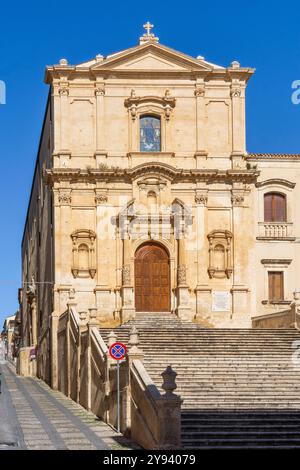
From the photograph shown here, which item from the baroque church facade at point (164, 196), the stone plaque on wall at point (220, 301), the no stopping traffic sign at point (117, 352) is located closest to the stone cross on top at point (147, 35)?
the baroque church facade at point (164, 196)

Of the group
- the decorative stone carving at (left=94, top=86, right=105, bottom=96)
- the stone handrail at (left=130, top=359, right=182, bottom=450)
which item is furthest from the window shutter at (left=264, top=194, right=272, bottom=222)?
the stone handrail at (left=130, top=359, right=182, bottom=450)

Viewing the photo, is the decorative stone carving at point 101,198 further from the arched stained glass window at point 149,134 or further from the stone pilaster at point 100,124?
the arched stained glass window at point 149,134

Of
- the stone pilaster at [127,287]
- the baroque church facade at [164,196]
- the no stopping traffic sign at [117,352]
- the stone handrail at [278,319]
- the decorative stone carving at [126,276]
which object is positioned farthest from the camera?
the baroque church facade at [164,196]

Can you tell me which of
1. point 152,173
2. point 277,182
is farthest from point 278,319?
A: point 152,173

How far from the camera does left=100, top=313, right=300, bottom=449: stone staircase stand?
2356cm

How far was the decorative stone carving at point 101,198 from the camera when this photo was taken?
41844 mm

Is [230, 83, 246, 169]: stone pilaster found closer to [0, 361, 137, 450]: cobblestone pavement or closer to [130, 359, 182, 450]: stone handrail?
[0, 361, 137, 450]: cobblestone pavement

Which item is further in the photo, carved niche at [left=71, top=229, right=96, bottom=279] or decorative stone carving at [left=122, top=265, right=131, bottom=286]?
carved niche at [left=71, top=229, right=96, bottom=279]

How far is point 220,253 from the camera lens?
42406 millimetres

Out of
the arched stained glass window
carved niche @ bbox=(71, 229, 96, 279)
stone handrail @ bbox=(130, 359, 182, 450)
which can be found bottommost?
stone handrail @ bbox=(130, 359, 182, 450)

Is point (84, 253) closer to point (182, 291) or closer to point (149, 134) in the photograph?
point (182, 291)

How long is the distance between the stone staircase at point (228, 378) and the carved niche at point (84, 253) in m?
3.02

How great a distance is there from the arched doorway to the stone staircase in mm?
866
